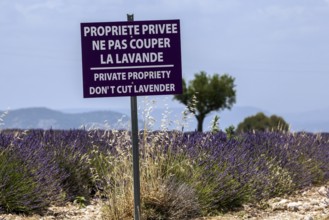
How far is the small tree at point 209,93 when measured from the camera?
4500 cm

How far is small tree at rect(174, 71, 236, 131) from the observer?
45.0 m

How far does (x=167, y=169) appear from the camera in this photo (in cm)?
891

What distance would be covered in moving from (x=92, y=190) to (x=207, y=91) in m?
34.4

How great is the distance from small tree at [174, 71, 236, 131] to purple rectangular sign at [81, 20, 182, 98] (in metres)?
36.8

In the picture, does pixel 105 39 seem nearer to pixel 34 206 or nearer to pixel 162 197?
pixel 162 197

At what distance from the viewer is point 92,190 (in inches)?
433

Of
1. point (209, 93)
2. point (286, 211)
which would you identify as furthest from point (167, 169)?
point (209, 93)

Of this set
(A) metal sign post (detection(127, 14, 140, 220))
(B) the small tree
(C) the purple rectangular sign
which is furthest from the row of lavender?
(B) the small tree

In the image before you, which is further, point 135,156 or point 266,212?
point 266,212

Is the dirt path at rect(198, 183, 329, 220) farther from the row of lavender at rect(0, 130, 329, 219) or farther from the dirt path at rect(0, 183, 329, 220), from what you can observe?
the row of lavender at rect(0, 130, 329, 219)

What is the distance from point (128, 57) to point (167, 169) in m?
2.05

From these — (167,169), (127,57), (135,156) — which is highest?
(127,57)

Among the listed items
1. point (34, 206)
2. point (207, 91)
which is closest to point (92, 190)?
point (34, 206)

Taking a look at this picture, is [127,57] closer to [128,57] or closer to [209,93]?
[128,57]
